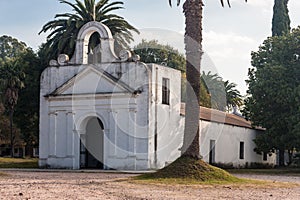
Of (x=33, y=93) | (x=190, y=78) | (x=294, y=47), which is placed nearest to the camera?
(x=190, y=78)

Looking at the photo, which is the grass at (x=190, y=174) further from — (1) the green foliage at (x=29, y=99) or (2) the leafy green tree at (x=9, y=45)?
(2) the leafy green tree at (x=9, y=45)

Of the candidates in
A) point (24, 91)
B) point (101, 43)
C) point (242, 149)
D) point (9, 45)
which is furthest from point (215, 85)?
point (9, 45)

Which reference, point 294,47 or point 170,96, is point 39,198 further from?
point 294,47

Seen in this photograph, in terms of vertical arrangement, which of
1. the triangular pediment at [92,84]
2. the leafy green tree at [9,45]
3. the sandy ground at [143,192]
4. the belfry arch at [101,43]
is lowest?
the sandy ground at [143,192]

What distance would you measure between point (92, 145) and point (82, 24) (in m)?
11.2

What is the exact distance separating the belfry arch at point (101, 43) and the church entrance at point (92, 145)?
385 cm

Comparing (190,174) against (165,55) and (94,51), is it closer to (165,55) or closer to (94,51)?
(94,51)

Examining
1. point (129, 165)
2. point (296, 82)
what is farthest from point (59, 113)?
point (296, 82)

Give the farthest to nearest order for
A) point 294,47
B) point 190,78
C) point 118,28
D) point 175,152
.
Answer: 1. point 118,28
2. point 294,47
3. point 175,152
4. point 190,78

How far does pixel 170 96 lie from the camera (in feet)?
120

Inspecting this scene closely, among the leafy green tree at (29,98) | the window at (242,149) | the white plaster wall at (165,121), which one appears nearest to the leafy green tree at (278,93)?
the window at (242,149)

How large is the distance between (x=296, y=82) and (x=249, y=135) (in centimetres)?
1031

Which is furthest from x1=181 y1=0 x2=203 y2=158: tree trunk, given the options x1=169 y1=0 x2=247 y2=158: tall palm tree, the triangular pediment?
the triangular pediment

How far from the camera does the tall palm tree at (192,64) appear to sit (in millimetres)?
25516
